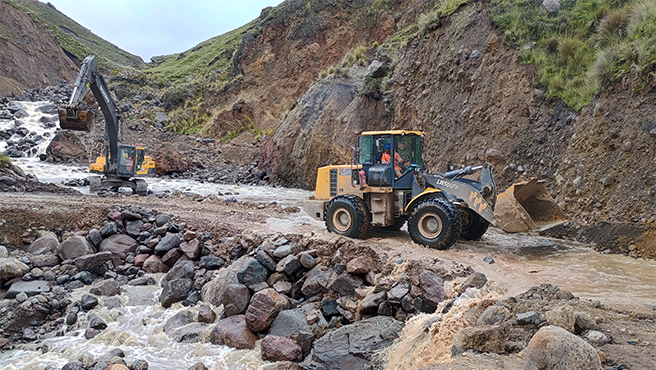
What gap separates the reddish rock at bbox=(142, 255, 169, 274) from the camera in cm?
837

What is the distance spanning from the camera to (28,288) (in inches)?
283

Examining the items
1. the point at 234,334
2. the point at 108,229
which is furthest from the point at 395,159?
the point at 108,229

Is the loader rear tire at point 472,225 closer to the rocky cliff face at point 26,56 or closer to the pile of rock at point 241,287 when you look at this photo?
the pile of rock at point 241,287

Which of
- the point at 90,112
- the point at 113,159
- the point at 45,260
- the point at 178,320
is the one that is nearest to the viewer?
the point at 178,320

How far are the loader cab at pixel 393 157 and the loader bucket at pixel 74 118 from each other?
9.07 m

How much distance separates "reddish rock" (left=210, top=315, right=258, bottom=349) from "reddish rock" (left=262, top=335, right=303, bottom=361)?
1.34ft

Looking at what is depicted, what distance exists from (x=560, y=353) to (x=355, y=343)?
2.36 meters

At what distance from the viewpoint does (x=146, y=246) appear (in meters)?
9.09

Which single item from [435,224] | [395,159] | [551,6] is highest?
[551,6]

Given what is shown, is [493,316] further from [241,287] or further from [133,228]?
[133,228]

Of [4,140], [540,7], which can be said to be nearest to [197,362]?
[540,7]

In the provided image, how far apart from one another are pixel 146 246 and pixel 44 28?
54585mm

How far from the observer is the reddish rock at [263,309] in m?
5.67

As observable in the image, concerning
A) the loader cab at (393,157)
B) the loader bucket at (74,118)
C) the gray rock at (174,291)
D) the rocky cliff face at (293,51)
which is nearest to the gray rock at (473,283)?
the loader cab at (393,157)
